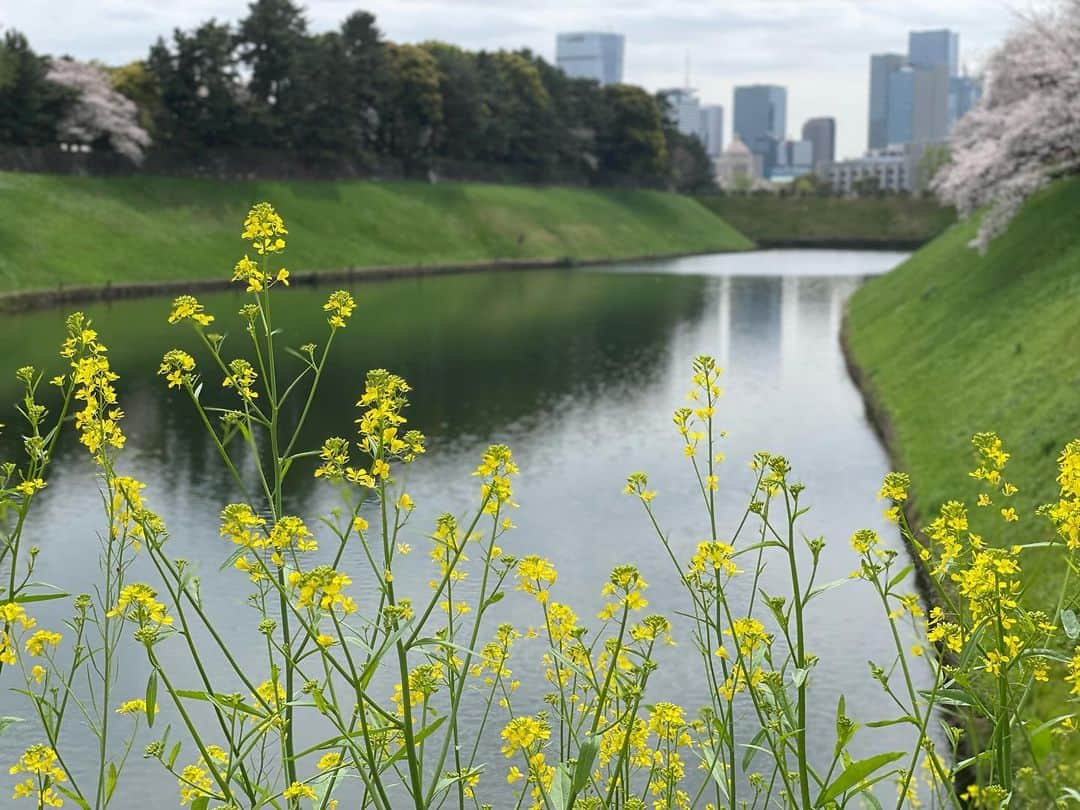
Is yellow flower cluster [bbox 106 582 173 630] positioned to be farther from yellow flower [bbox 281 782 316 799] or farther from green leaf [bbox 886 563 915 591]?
green leaf [bbox 886 563 915 591]

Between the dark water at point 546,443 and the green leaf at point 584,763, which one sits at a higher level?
the green leaf at point 584,763

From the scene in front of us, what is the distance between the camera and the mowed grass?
156 feet

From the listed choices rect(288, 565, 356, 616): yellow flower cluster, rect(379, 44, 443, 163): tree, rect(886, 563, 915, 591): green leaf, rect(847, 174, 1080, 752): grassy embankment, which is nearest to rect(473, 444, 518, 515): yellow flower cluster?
rect(288, 565, 356, 616): yellow flower cluster

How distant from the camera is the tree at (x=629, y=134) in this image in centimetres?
10562

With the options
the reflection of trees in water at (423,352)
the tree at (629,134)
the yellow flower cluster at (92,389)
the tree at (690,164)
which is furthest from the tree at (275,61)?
the yellow flower cluster at (92,389)

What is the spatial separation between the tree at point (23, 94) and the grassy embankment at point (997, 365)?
3892 cm

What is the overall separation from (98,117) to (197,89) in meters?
7.55

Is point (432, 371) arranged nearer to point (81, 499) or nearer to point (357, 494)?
point (81, 499)

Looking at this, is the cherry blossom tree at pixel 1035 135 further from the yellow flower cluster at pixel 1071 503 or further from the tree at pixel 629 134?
the tree at pixel 629 134

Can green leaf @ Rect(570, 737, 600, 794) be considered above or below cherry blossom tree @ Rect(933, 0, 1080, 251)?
below

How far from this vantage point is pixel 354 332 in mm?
36125

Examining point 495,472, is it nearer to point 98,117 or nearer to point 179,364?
point 179,364

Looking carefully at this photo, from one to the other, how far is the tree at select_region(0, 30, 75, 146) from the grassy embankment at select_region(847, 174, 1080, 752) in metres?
38.9

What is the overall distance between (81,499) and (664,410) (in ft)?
39.8
